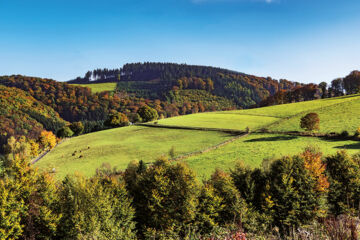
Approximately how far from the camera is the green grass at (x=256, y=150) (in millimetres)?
51594

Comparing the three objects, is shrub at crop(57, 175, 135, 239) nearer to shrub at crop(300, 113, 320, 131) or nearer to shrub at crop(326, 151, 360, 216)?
shrub at crop(326, 151, 360, 216)

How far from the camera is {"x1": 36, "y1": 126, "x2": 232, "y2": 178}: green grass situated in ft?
216

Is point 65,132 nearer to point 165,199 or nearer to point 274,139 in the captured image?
point 274,139

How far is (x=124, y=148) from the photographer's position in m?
80.0

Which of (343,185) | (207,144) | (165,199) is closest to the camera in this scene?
(165,199)

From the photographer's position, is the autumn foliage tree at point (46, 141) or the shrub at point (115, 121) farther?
the shrub at point (115, 121)

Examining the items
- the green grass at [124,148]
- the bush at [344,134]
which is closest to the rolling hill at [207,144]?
the green grass at [124,148]

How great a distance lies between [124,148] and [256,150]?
150ft

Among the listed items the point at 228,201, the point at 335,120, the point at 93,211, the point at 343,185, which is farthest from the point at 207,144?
the point at 93,211

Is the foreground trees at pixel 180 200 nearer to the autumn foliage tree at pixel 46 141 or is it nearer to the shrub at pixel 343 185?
the shrub at pixel 343 185

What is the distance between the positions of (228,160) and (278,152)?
13349 mm

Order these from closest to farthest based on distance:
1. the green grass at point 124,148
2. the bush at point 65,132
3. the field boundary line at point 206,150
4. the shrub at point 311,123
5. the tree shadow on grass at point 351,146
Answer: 1. the tree shadow on grass at point 351,146
2. the field boundary line at point 206,150
3. the green grass at point 124,148
4. the shrub at point 311,123
5. the bush at point 65,132

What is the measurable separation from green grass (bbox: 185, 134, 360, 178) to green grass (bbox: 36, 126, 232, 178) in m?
9.71

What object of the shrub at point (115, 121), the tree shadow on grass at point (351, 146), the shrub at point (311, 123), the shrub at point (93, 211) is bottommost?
the shrub at point (93, 211)
